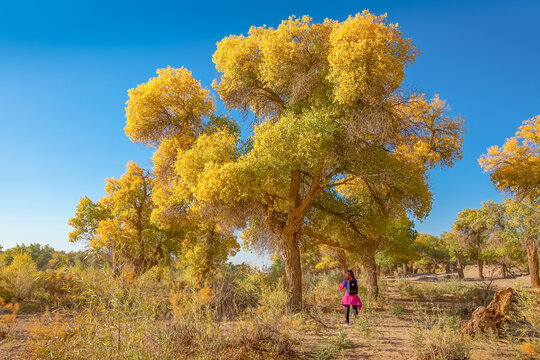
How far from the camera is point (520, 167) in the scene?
15.2m

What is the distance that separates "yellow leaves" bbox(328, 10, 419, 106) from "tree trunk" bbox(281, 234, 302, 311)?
496cm

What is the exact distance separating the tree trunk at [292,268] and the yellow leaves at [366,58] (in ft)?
16.3

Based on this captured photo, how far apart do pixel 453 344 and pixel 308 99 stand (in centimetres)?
774

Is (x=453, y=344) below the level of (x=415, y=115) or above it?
below

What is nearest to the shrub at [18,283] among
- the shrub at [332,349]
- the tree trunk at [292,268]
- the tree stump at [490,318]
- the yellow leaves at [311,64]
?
the tree trunk at [292,268]

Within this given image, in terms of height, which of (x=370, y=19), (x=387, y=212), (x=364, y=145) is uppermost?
(x=370, y=19)

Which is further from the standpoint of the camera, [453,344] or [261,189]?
[261,189]

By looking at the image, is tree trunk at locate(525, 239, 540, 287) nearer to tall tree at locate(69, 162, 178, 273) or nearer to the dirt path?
the dirt path

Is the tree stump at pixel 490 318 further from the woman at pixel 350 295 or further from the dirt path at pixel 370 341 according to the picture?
the woman at pixel 350 295

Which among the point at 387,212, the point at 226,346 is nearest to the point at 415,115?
the point at 387,212

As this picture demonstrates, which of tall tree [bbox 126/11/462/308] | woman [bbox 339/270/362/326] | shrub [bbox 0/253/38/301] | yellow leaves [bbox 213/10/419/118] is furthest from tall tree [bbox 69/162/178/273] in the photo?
woman [bbox 339/270/362/326]

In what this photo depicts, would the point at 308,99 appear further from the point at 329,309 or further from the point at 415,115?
the point at 329,309

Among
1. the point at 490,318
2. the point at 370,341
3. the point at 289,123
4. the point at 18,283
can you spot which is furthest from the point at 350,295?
the point at 18,283

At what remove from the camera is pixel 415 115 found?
1227 centimetres
